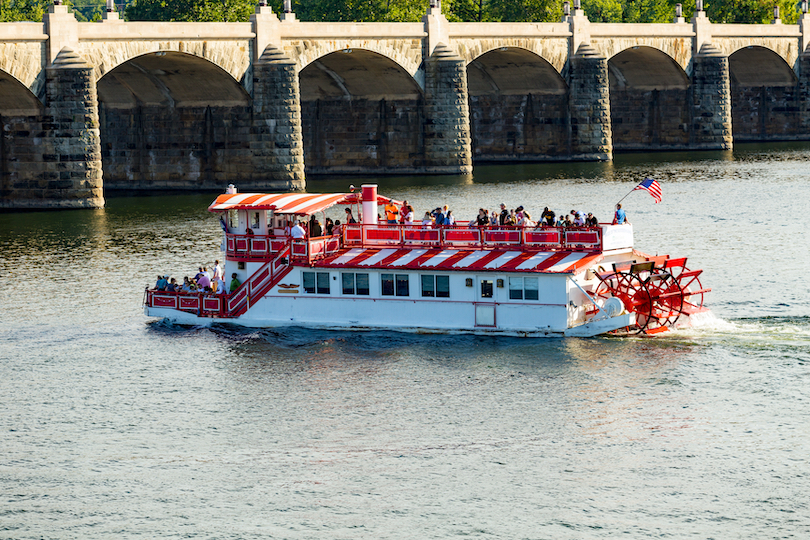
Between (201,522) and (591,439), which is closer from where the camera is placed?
(201,522)

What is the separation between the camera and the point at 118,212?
8275 centimetres

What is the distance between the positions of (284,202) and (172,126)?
152ft

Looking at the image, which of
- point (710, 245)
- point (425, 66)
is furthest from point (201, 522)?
point (425, 66)

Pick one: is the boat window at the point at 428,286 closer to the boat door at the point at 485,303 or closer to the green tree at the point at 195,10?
the boat door at the point at 485,303

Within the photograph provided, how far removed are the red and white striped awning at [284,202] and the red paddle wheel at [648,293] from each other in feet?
34.7

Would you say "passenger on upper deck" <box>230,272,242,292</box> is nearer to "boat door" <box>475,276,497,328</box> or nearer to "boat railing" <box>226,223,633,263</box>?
"boat railing" <box>226,223,633,263</box>

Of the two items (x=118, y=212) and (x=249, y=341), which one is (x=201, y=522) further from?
(x=118, y=212)

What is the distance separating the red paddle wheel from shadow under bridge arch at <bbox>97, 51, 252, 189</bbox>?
4854 centimetres

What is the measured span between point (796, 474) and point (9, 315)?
31390 mm

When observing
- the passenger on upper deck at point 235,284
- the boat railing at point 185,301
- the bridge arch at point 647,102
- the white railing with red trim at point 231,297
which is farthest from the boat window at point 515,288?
the bridge arch at point 647,102

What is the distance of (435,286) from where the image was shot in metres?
47.1

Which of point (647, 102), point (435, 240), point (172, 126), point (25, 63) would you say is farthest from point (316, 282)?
point (647, 102)

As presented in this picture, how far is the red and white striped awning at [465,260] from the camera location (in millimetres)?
45594

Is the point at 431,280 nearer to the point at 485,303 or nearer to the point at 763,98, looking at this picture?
the point at 485,303
